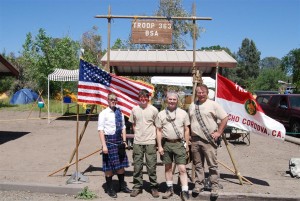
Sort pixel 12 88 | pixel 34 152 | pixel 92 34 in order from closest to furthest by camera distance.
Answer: pixel 34 152 < pixel 12 88 < pixel 92 34

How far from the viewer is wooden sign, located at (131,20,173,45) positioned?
26.4ft

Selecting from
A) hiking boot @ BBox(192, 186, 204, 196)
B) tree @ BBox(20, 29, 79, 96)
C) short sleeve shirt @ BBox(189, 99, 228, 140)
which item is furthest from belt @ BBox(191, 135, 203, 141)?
tree @ BBox(20, 29, 79, 96)

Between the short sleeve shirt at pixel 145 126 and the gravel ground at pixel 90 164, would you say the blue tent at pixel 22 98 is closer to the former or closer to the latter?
the gravel ground at pixel 90 164

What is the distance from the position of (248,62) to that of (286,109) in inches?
3207

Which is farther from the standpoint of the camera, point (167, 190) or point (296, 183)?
point (296, 183)

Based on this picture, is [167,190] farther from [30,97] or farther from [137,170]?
[30,97]

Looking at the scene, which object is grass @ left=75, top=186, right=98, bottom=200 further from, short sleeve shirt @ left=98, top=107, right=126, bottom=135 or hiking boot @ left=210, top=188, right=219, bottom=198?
hiking boot @ left=210, top=188, right=219, bottom=198

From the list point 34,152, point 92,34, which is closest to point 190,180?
point 34,152

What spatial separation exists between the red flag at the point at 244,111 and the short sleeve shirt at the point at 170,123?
1456 millimetres

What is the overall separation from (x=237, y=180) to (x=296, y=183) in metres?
1.10

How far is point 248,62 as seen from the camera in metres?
95.4

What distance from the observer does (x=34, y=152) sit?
36.1 feet

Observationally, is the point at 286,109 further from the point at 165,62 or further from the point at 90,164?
the point at 90,164

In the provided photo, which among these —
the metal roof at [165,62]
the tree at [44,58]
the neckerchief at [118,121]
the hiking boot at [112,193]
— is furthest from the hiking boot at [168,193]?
the tree at [44,58]
